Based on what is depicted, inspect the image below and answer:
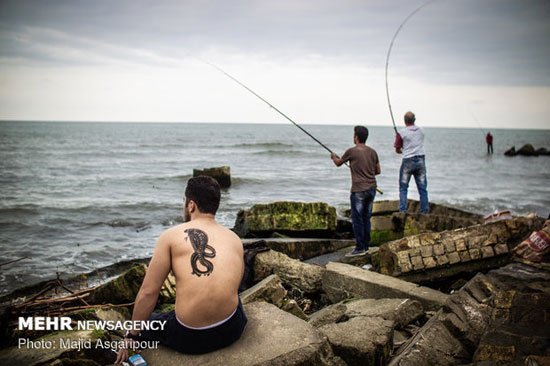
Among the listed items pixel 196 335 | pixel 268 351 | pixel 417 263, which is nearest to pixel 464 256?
pixel 417 263

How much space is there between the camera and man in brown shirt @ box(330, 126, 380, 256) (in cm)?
530

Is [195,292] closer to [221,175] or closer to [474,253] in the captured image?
[474,253]

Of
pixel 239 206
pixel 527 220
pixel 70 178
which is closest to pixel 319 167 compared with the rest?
A: pixel 239 206

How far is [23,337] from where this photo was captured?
290 centimetres

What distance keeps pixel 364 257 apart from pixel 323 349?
10.1 feet

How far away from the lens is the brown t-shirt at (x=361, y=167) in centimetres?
530

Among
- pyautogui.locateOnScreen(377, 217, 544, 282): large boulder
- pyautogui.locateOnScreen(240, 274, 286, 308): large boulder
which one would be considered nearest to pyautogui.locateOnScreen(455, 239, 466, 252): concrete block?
pyautogui.locateOnScreen(377, 217, 544, 282): large boulder

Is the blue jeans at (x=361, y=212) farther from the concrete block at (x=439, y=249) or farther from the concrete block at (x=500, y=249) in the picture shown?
the concrete block at (x=500, y=249)

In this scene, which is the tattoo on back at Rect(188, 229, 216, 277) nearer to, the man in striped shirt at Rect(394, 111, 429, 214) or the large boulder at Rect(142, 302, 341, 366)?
the large boulder at Rect(142, 302, 341, 366)

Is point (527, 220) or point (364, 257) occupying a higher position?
point (527, 220)

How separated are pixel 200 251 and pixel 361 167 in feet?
11.6

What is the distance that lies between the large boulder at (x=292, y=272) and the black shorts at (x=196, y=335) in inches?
80.9

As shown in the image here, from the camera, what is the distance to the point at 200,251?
2.27 m

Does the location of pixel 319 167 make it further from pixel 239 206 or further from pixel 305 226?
pixel 305 226
